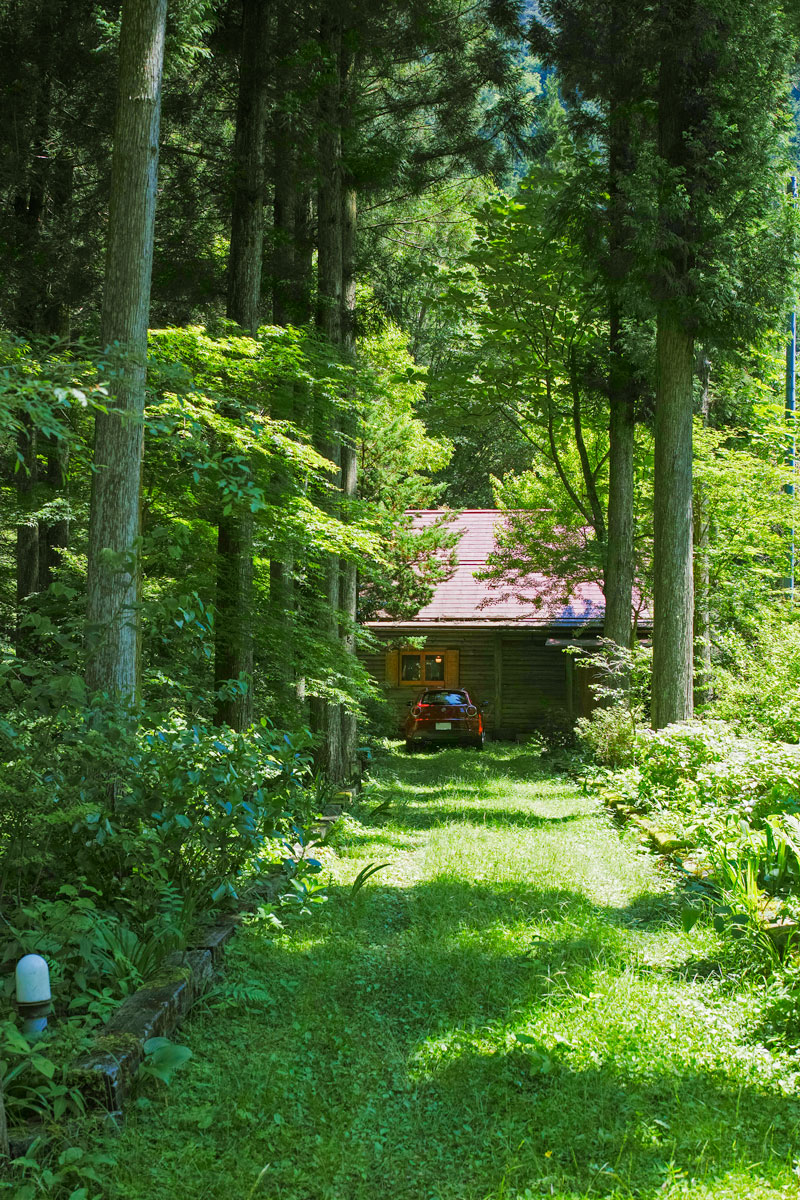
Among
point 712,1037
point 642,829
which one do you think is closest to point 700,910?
point 712,1037

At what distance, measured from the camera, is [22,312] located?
15.6 metres

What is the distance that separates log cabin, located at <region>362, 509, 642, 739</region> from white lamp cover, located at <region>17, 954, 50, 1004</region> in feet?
69.5

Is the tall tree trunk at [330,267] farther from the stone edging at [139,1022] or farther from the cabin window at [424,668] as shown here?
the cabin window at [424,668]

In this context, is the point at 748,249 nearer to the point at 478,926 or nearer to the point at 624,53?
the point at 624,53

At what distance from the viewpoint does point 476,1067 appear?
14.8ft

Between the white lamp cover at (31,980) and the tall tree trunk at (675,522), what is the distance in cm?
871

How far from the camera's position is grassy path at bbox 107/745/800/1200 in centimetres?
361

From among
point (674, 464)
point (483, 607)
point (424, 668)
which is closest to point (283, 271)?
point (674, 464)

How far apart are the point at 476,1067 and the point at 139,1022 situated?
1.53 metres

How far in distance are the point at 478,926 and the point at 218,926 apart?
1.81 m

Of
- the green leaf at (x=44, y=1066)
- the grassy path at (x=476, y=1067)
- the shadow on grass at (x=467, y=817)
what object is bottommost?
the shadow on grass at (x=467, y=817)

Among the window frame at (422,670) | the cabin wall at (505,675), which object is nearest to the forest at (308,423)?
the cabin wall at (505,675)

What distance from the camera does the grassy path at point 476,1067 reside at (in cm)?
361

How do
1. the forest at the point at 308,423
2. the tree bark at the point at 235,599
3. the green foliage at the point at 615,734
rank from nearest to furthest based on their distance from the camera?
1. the forest at the point at 308,423
2. the tree bark at the point at 235,599
3. the green foliage at the point at 615,734
